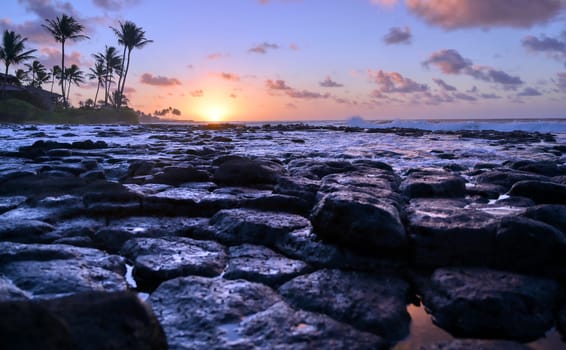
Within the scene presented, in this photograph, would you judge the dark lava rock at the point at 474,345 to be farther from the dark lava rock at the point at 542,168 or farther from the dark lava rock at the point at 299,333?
the dark lava rock at the point at 542,168

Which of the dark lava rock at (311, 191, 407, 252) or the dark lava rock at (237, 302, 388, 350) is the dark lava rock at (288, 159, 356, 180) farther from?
the dark lava rock at (237, 302, 388, 350)

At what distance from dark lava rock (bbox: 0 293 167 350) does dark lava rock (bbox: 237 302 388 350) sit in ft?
1.51

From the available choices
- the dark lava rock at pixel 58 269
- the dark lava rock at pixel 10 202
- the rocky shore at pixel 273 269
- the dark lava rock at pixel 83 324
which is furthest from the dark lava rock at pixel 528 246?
the dark lava rock at pixel 10 202

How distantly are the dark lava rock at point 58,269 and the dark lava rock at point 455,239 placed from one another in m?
2.13

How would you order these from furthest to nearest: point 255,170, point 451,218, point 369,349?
point 255,170
point 451,218
point 369,349

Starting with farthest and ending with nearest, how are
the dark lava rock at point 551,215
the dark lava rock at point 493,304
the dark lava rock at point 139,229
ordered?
the dark lava rock at point 139,229 → the dark lava rock at point 551,215 → the dark lava rock at point 493,304

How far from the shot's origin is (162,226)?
392 centimetres

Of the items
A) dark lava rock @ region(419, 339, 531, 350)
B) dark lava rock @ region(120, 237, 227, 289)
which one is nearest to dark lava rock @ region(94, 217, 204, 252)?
dark lava rock @ region(120, 237, 227, 289)

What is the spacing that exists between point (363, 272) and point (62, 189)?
3857 mm

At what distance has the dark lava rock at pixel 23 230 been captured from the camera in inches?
132

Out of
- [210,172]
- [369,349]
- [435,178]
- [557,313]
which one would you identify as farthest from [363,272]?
[210,172]

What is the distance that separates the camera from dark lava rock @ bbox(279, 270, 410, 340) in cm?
223

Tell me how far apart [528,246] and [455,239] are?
0.46 meters

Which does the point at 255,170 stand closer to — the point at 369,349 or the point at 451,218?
the point at 451,218
